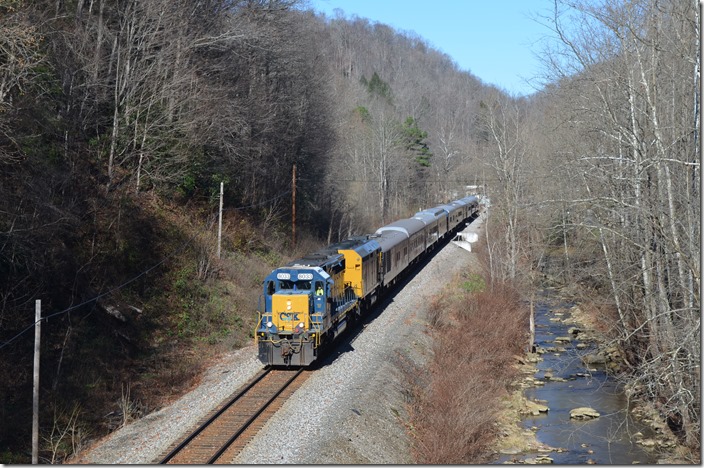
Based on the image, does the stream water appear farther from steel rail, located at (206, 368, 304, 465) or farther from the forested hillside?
steel rail, located at (206, 368, 304, 465)

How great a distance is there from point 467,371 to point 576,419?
3.84m

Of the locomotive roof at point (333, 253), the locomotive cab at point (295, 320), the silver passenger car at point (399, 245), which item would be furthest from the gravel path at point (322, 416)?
the silver passenger car at point (399, 245)

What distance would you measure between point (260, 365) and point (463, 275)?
70.5 ft

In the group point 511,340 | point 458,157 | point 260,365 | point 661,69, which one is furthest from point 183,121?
point 458,157

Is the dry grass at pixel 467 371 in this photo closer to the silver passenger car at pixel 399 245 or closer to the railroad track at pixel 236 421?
the silver passenger car at pixel 399 245

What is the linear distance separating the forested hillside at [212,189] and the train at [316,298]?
11.1 feet

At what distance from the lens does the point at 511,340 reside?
31.9 meters

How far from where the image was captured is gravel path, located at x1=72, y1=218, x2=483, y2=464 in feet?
52.7

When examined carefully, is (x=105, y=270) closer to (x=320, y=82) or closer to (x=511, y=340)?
(x=511, y=340)

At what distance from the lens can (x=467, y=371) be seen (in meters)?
24.6

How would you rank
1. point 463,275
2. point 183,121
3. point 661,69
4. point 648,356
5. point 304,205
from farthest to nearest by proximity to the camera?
1. point 304,205
2. point 463,275
3. point 183,121
4. point 648,356
5. point 661,69

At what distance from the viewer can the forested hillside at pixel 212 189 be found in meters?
18.2

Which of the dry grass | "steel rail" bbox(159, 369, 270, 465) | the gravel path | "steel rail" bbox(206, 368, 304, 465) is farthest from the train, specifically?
→ the dry grass

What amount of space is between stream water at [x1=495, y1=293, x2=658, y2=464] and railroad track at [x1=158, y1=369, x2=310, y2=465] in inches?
259
